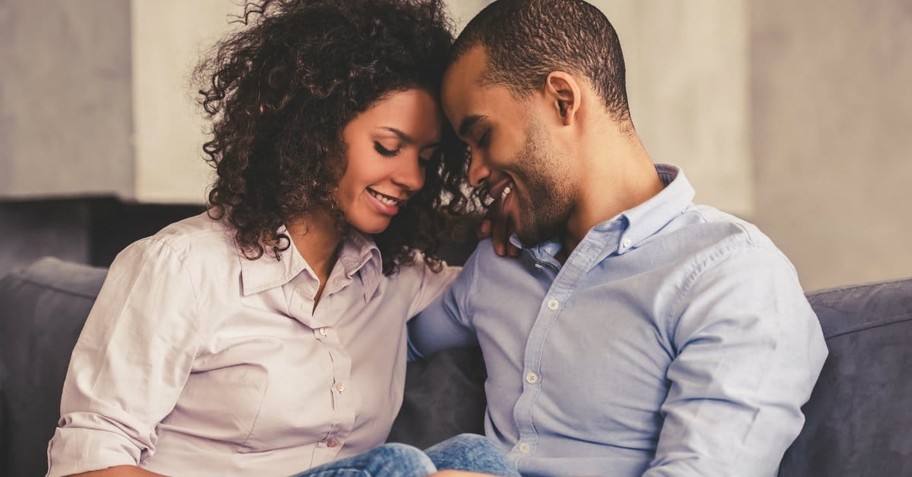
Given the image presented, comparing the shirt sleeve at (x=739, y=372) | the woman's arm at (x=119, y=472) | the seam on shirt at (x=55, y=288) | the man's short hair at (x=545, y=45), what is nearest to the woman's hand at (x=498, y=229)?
the man's short hair at (x=545, y=45)

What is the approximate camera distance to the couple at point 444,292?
1.12 m

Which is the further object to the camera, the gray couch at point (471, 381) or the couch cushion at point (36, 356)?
the couch cushion at point (36, 356)

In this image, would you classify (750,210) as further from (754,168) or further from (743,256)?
(743,256)

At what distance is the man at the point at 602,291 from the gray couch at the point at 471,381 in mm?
73

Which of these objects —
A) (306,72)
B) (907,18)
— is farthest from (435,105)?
(907,18)

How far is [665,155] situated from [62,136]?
175cm

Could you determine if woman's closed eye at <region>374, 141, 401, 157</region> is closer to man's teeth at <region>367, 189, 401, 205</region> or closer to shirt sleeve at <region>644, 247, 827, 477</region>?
man's teeth at <region>367, 189, 401, 205</region>

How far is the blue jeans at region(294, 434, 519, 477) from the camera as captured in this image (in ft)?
3.25

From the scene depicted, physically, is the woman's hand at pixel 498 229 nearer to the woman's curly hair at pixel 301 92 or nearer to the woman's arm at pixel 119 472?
the woman's curly hair at pixel 301 92

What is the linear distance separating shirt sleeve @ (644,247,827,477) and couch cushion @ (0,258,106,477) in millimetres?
1084

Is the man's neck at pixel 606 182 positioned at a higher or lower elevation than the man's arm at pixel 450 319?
higher

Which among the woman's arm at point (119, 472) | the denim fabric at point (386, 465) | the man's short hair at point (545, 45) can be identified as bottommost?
the woman's arm at point (119, 472)

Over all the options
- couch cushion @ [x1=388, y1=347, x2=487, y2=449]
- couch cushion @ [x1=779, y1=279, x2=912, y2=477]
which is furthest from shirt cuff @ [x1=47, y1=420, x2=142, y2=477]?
couch cushion @ [x1=779, y1=279, x2=912, y2=477]

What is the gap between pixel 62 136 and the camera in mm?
2561
